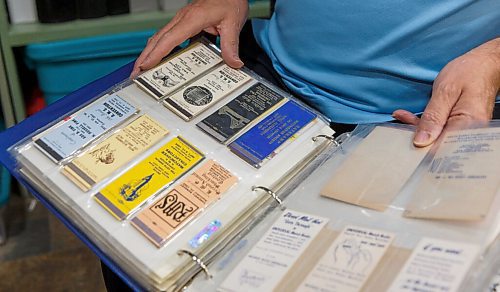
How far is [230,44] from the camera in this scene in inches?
32.6

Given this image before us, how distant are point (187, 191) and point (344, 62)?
0.27m

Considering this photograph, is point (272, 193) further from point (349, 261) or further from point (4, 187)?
point (4, 187)

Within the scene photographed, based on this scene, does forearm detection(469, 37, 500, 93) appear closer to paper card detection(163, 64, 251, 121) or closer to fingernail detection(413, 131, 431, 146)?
fingernail detection(413, 131, 431, 146)

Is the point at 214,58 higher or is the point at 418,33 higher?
the point at 418,33

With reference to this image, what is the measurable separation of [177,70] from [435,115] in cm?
30

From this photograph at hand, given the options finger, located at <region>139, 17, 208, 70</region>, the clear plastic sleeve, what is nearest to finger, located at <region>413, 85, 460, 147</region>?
the clear plastic sleeve

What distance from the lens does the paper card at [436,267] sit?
49 cm

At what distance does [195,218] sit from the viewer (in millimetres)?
609

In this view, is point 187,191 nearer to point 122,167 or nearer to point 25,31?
point 122,167

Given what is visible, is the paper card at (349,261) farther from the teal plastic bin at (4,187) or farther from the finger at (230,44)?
the teal plastic bin at (4,187)

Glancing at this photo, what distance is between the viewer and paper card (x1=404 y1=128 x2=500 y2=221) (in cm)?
55

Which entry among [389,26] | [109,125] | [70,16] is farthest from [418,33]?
[70,16]

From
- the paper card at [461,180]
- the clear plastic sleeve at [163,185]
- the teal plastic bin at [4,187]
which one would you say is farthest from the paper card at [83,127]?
the teal plastic bin at [4,187]

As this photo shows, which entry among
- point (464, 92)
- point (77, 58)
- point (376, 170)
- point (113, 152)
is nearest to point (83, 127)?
point (113, 152)
